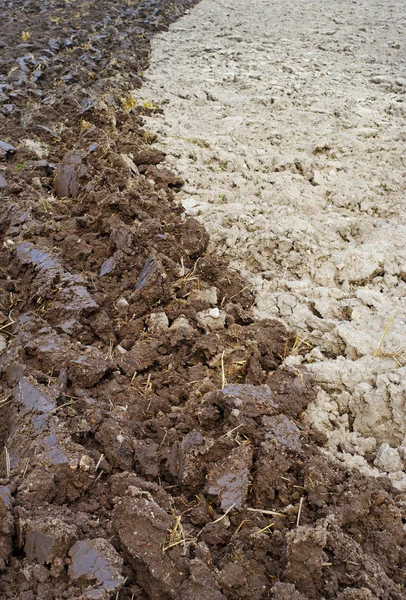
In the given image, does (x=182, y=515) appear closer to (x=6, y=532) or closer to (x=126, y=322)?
(x=6, y=532)

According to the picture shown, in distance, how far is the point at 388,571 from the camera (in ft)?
6.64

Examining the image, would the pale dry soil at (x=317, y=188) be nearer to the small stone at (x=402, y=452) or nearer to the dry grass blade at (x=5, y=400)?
the small stone at (x=402, y=452)

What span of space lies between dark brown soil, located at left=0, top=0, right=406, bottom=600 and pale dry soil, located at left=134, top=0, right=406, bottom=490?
0.22 metres

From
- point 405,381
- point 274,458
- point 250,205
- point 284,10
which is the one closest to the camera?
point 274,458

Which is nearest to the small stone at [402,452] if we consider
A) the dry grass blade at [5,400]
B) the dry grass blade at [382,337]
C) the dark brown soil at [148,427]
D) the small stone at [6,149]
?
the dark brown soil at [148,427]

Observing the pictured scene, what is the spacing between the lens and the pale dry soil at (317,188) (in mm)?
2824

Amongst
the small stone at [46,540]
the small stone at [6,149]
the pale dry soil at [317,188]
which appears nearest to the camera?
the small stone at [46,540]

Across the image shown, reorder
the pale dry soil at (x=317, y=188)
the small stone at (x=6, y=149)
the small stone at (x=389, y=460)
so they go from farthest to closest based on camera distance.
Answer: the small stone at (x=6, y=149), the pale dry soil at (x=317, y=188), the small stone at (x=389, y=460)

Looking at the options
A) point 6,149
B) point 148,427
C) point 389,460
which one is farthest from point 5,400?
point 6,149

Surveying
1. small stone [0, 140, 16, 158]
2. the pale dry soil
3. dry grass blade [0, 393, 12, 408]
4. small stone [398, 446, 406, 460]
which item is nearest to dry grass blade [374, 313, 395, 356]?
the pale dry soil

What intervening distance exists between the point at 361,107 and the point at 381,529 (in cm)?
502

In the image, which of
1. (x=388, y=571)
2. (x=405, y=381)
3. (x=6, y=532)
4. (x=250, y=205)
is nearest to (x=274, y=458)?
(x=388, y=571)

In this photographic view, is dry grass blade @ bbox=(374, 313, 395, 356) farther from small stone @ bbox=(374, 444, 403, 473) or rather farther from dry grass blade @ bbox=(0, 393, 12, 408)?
dry grass blade @ bbox=(0, 393, 12, 408)

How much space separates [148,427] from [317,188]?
2.87 m
